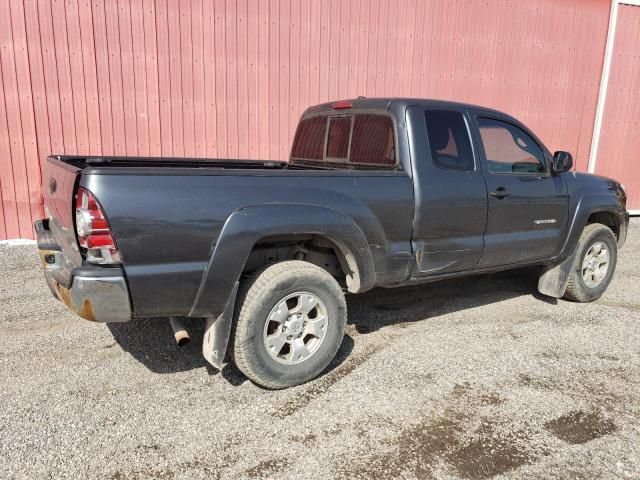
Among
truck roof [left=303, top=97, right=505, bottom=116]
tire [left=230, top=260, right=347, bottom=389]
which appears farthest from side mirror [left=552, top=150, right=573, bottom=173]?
tire [left=230, top=260, right=347, bottom=389]

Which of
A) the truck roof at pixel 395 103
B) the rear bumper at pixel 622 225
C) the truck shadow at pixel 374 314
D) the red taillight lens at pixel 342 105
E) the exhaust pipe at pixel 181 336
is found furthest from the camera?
the rear bumper at pixel 622 225

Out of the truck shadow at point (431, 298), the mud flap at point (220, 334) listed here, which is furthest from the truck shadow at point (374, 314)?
the mud flap at point (220, 334)

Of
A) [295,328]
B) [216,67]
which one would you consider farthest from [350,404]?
[216,67]

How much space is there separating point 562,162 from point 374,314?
2099 millimetres

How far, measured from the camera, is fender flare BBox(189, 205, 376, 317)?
2855 millimetres

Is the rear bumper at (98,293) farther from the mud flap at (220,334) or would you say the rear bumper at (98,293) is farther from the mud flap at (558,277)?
the mud flap at (558,277)

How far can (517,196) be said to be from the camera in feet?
13.8

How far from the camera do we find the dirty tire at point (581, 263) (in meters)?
4.89

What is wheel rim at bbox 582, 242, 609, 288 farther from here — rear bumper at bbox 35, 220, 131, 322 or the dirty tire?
rear bumper at bbox 35, 220, 131, 322

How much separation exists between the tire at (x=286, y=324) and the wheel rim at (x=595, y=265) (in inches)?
116

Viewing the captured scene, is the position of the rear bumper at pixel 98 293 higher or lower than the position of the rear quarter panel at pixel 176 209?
lower

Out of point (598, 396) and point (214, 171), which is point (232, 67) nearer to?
point (214, 171)

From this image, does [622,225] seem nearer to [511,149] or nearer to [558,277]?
[558,277]

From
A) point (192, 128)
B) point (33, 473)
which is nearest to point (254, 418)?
point (33, 473)
